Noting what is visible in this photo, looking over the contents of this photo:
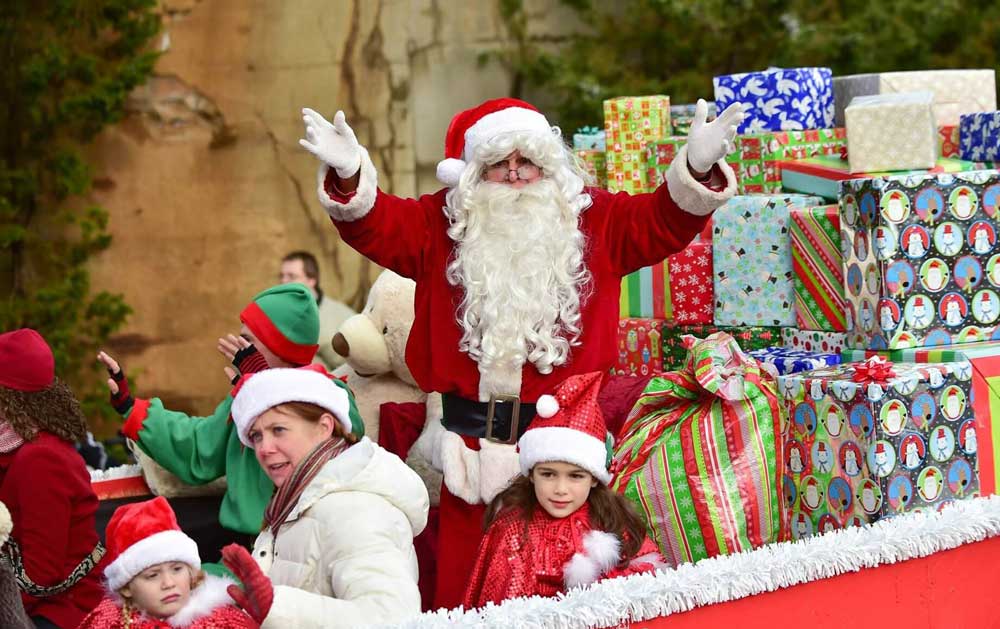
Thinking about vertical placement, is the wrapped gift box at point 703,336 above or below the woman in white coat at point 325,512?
above

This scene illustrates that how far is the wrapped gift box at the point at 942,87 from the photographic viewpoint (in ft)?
15.7

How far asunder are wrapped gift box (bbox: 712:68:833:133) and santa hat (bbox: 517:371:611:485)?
1633mm

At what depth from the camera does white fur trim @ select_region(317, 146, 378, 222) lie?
11.1ft

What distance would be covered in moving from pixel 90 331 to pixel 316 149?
16.2 feet

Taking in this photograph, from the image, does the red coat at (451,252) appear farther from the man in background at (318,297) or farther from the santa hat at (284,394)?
the man in background at (318,297)

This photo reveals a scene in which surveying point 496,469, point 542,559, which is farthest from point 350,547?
point 496,469

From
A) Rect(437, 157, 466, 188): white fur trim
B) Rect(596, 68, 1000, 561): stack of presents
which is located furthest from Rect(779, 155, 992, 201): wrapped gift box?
Rect(437, 157, 466, 188): white fur trim

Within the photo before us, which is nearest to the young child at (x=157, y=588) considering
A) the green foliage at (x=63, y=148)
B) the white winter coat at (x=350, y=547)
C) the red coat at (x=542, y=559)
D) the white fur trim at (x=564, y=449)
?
the white winter coat at (x=350, y=547)

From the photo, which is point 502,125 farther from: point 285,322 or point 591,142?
point 591,142

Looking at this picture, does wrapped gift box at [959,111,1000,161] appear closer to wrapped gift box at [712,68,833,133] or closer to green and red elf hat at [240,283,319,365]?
wrapped gift box at [712,68,833,133]

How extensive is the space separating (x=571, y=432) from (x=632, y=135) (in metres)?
1.80

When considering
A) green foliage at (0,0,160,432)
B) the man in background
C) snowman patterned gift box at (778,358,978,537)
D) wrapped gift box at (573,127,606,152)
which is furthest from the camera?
green foliage at (0,0,160,432)

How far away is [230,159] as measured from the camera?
816cm

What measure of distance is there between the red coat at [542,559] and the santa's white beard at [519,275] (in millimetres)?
531
